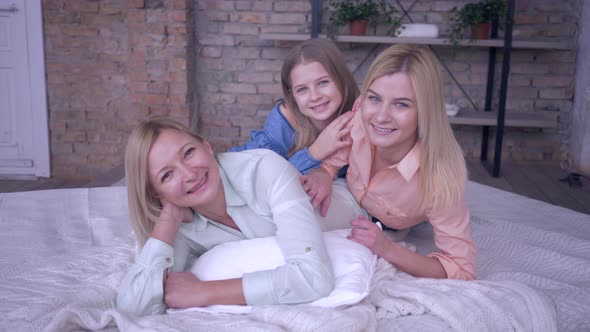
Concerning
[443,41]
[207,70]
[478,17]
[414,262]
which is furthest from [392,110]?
[207,70]

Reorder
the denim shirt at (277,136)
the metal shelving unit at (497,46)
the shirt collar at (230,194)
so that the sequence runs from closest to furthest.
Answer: the shirt collar at (230,194)
the denim shirt at (277,136)
the metal shelving unit at (497,46)

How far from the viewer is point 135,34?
3.54 metres

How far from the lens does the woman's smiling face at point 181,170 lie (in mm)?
1223

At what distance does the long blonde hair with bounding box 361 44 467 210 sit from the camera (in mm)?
1322

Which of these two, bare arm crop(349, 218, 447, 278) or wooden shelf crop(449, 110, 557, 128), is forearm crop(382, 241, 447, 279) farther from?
wooden shelf crop(449, 110, 557, 128)

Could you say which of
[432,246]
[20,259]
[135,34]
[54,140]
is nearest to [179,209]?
[20,259]

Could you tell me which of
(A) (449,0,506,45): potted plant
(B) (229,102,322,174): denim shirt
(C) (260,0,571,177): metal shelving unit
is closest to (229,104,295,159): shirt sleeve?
Result: (B) (229,102,322,174): denim shirt

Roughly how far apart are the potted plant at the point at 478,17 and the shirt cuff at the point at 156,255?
105 inches

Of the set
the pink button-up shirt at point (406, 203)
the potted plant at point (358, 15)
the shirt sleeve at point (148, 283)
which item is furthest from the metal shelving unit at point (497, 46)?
the shirt sleeve at point (148, 283)

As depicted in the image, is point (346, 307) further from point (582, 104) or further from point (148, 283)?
point (582, 104)

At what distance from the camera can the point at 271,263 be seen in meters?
1.22

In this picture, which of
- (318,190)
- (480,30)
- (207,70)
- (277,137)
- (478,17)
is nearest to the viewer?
(318,190)

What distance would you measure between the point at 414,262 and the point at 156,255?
61cm

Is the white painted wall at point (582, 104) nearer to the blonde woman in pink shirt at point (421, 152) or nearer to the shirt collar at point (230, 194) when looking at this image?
the blonde woman in pink shirt at point (421, 152)
